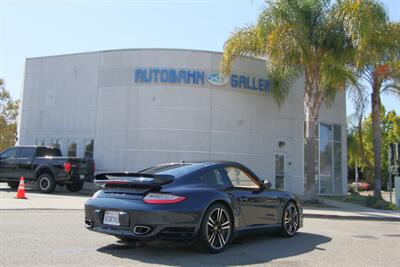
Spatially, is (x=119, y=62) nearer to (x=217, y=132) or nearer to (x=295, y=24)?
(x=217, y=132)

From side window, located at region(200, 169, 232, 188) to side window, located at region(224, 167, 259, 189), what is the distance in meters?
0.17

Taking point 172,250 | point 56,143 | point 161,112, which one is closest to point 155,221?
point 172,250

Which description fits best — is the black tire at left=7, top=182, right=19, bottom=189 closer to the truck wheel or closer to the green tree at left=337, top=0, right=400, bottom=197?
the truck wheel

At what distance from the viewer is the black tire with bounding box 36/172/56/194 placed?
19500mm

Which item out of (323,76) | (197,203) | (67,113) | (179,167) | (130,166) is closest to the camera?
(197,203)

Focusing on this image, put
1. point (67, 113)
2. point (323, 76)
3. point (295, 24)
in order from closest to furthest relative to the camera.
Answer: point (295, 24) → point (323, 76) → point (67, 113)

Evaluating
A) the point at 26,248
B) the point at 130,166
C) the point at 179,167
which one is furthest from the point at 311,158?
the point at 26,248

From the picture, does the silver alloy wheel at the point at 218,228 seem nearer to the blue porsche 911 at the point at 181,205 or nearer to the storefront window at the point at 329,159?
the blue porsche 911 at the point at 181,205

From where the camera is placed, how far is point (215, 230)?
6953 mm

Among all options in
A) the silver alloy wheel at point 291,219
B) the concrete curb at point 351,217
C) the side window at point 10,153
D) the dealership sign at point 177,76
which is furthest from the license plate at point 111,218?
the dealership sign at point 177,76

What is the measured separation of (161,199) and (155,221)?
33cm

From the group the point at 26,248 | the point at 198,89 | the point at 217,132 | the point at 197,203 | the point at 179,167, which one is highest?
the point at 198,89

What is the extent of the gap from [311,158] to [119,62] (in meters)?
10.6

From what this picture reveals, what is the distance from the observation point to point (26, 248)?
683 centimetres
